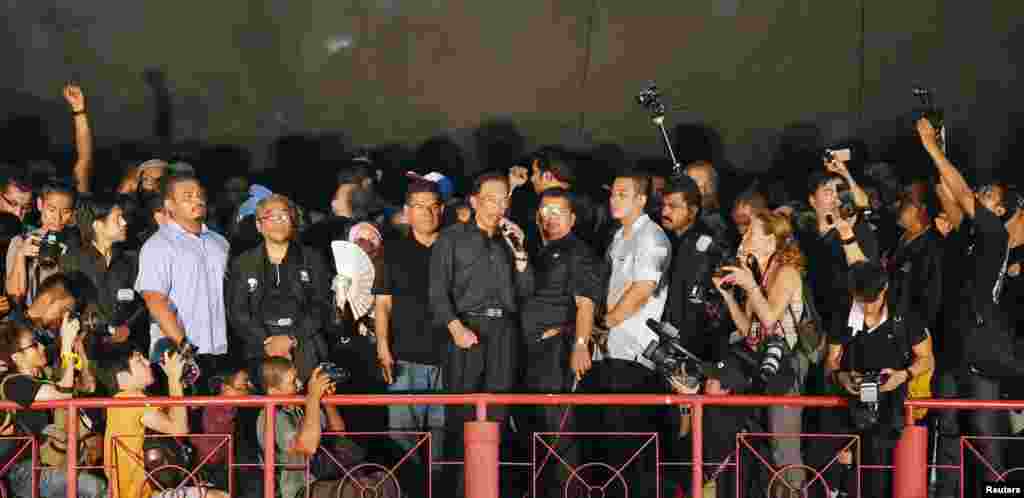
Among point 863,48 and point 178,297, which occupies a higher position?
point 863,48

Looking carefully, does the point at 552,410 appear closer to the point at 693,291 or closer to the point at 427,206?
the point at 693,291

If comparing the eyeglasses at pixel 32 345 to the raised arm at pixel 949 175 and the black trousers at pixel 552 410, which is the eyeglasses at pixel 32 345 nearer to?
the black trousers at pixel 552 410

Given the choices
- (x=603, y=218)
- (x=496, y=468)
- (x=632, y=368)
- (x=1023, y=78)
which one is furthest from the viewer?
(x=1023, y=78)

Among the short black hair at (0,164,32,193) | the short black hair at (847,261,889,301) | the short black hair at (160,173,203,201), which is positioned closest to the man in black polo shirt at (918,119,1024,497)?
the short black hair at (847,261,889,301)

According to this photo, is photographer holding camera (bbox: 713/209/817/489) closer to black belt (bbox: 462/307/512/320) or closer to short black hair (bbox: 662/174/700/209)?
short black hair (bbox: 662/174/700/209)

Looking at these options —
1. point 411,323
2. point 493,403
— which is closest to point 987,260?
point 493,403

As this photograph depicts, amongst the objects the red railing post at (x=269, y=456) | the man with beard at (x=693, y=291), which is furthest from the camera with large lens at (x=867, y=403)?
the red railing post at (x=269, y=456)

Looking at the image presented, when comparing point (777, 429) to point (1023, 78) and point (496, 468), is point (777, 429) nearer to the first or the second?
point (496, 468)

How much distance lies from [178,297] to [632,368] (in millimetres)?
2988

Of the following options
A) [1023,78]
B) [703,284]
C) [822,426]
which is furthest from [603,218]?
[1023,78]

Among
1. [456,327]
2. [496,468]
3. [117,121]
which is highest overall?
[117,121]

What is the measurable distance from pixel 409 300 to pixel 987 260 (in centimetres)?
379

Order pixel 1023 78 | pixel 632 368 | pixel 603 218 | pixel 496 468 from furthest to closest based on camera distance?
pixel 1023 78 → pixel 603 218 → pixel 632 368 → pixel 496 468

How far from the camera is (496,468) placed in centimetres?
1311
